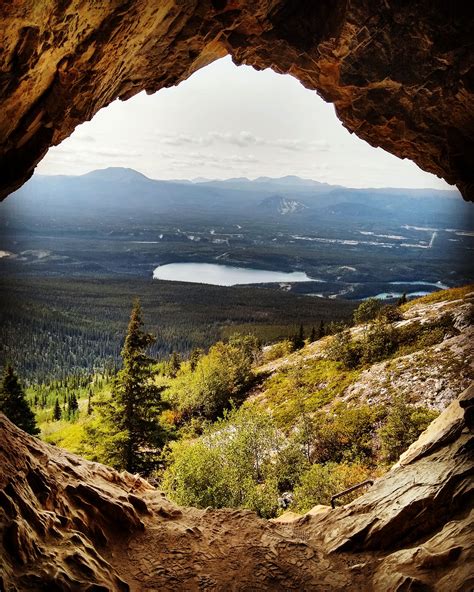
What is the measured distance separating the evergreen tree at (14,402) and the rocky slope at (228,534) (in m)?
26.6

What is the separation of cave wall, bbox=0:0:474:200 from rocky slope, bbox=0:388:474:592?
12420 millimetres

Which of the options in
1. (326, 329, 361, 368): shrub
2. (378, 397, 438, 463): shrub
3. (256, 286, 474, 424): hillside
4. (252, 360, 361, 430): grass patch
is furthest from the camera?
(326, 329, 361, 368): shrub

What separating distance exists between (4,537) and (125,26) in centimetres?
1829

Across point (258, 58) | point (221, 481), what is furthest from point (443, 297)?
point (258, 58)

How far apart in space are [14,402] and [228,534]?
32.6m

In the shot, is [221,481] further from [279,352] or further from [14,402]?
[279,352]

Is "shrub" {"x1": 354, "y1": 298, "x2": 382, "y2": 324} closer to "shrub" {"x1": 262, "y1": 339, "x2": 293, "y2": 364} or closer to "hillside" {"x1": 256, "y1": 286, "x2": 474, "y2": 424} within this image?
"hillside" {"x1": 256, "y1": 286, "x2": 474, "y2": 424}

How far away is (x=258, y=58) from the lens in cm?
2403

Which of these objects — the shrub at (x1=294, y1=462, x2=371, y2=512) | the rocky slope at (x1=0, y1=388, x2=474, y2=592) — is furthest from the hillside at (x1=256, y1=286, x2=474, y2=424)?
the rocky slope at (x1=0, y1=388, x2=474, y2=592)

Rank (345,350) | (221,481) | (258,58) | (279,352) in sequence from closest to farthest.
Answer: (258,58) < (221,481) < (345,350) < (279,352)

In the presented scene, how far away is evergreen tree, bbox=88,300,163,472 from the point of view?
31547mm

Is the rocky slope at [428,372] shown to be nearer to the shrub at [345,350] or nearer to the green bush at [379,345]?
the green bush at [379,345]

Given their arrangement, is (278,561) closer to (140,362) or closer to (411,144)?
(140,362)

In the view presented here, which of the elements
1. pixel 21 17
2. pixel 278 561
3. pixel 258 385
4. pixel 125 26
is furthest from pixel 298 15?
pixel 258 385
